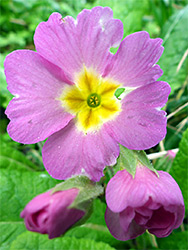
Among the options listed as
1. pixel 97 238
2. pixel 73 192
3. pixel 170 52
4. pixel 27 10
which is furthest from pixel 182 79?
pixel 27 10

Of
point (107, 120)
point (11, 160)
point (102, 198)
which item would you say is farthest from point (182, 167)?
point (11, 160)

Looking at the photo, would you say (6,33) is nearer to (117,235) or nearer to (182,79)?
(182,79)

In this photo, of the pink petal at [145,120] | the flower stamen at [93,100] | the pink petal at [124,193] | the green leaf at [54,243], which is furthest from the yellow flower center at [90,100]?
the green leaf at [54,243]

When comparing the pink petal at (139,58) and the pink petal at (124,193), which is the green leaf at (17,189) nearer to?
the pink petal at (124,193)

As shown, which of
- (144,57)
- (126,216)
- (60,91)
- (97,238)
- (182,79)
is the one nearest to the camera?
(126,216)

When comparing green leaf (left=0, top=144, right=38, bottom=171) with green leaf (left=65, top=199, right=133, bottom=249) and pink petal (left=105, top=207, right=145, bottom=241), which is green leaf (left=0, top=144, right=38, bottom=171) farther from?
pink petal (left=105, top=207, right=145, bottom=241)

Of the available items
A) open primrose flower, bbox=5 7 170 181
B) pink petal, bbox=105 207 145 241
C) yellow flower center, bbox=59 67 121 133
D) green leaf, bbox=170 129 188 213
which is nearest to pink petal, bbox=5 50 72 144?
open primrose flower, bbox=5 7 170 181

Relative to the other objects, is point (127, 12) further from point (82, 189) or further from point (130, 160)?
point (82, 189)
